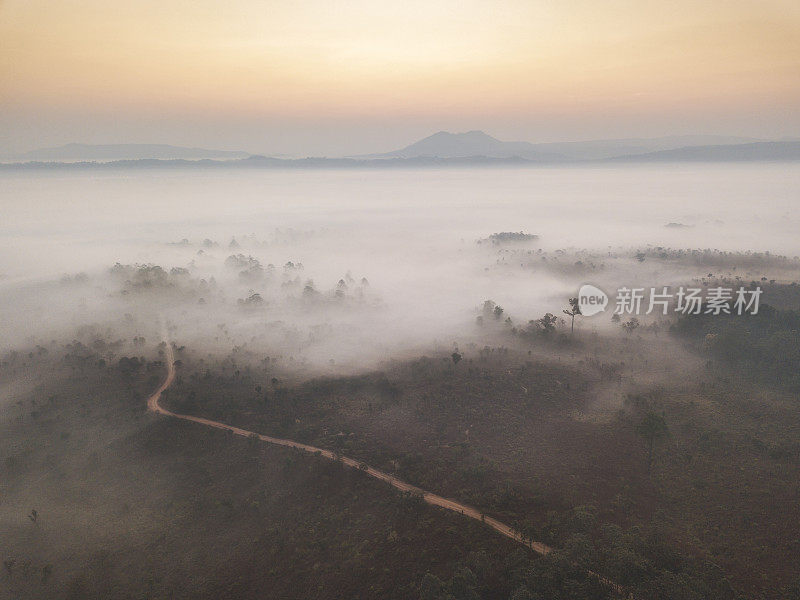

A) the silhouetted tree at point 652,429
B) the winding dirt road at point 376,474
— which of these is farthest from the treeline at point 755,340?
the winding dirt road at point 376,474

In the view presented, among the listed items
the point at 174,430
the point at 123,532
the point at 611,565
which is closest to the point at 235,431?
the point at 174,430

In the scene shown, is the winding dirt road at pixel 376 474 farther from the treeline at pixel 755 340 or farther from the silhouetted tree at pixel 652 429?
the treeline at pixel 755 340

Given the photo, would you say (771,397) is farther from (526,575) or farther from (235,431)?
(235,431)

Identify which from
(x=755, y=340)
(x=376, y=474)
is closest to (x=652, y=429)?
(x=376, y=474)

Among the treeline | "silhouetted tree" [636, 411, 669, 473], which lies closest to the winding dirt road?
"silhouetted tree" [636, 411, 669, 473]

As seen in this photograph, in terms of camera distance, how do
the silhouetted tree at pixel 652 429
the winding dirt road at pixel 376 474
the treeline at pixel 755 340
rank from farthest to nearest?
the treeline at pixel 755 340 → the silhouetted tree at pixel 652 429 → the winding dirt road at pixel 376 474

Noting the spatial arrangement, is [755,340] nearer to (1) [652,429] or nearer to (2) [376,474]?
(1) [652,429]

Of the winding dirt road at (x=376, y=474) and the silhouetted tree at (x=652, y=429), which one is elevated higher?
the silhouetted tree at (x=652, y=429)

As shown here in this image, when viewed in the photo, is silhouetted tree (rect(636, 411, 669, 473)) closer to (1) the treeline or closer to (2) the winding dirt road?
(2) the winding dirt road
